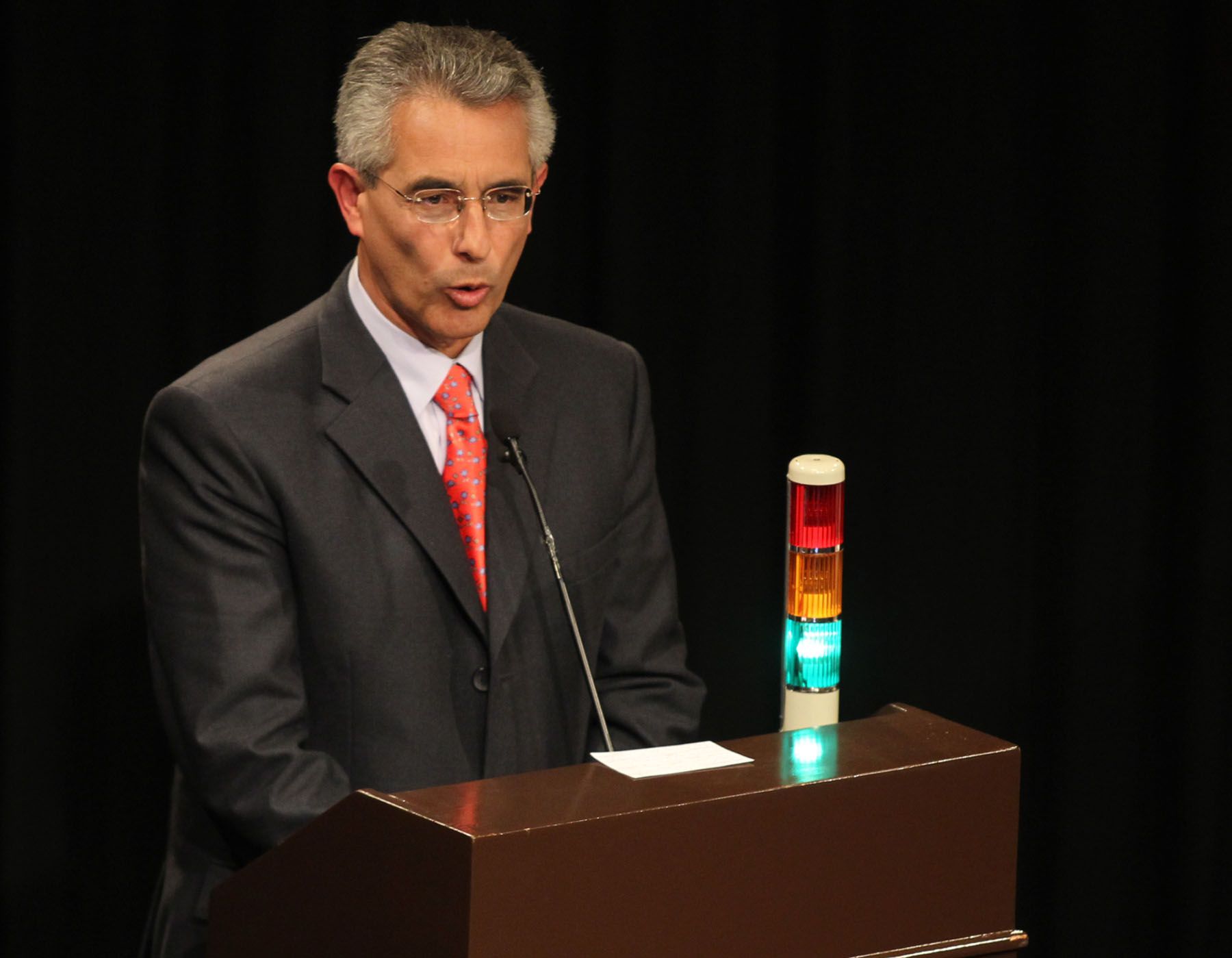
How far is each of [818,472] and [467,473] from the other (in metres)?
0.51

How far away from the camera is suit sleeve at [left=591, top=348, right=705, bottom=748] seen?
92.2 inches

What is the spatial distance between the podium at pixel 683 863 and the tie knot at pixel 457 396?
0.77 meters

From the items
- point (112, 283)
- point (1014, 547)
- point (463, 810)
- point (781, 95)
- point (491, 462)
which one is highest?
point (781, 95)

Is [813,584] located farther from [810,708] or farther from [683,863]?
[683,863]

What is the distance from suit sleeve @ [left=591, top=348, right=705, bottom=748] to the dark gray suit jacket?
0.06 ft

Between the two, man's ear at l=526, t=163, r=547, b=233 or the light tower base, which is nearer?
the light tower base

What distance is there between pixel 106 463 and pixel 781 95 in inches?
56.7

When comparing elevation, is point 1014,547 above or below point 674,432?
below

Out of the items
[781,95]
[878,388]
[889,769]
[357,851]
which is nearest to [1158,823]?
[878,388]

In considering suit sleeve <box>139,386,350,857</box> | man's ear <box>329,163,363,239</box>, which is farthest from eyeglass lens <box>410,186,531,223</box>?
suit sleeve <box>139,386,350,857</box>

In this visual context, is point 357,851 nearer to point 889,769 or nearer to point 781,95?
point 889,769

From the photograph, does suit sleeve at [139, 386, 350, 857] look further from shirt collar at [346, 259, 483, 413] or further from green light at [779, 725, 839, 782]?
green light at [779, 725, 839, 782]

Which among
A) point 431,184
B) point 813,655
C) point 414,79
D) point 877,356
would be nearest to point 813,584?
point 813,655

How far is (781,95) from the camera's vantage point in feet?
10.6
